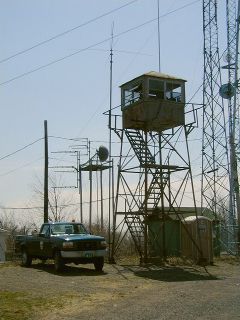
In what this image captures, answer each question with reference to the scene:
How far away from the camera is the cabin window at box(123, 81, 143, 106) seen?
24562mm

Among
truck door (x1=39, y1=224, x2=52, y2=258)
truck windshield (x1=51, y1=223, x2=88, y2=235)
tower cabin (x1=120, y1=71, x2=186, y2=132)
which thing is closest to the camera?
truck door (x1=39, y1=224, x2=52, y2=258)

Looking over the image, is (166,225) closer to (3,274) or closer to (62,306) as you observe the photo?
(3,274)

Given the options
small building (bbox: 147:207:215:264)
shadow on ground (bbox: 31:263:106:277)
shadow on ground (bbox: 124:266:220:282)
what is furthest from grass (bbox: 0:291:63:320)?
small building (bbox: 147:207:215:264)

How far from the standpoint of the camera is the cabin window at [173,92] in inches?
966

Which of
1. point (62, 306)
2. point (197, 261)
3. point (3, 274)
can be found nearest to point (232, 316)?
point (62, 306)

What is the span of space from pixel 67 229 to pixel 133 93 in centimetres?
691

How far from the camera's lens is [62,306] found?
1257cm

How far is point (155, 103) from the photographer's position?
2384 centimetres

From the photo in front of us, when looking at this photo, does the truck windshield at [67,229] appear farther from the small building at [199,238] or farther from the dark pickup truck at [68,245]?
the small building at [199,238]

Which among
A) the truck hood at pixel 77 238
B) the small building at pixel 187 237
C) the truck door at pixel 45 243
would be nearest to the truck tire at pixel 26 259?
the truck door at pixel 45 243

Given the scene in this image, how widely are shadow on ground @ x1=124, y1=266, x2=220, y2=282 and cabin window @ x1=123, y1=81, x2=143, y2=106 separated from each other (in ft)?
24.5

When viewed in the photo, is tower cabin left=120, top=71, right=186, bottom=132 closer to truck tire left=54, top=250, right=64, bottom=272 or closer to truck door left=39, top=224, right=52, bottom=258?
truck door left=39, top=224, right=52, bottom=258

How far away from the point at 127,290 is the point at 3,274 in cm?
721

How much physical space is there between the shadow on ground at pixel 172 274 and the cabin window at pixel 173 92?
24.1ft
